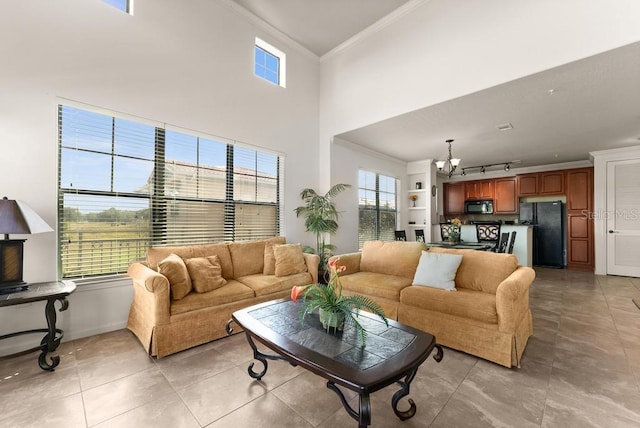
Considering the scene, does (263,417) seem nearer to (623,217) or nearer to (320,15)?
(320,15)

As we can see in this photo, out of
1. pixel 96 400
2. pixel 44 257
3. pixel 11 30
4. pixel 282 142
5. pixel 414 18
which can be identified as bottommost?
pixel 96 400

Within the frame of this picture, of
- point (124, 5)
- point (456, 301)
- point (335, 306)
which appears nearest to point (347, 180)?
point (456, 301)

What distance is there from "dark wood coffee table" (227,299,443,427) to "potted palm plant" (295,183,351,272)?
2.46 meters

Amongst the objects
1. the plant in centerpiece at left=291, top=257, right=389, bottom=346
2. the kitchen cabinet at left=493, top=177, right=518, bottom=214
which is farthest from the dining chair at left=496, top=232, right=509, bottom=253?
the plant in centerpiece at left=291, top=257, right=389, bottom=346

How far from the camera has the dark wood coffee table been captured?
49.3 inches

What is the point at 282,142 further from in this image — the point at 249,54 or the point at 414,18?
the point at 414,18

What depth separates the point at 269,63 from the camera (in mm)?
4465

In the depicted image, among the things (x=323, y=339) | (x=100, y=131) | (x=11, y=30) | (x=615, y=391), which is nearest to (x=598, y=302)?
(x=615, y=391)

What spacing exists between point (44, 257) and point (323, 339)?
110 inches

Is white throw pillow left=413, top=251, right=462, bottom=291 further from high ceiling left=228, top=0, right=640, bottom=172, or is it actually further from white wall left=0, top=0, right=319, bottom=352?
white wall left=0, top=0, right=319, bottom=352

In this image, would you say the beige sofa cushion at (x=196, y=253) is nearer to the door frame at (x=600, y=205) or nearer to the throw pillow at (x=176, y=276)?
the throw pillow at (x=176, y=276)

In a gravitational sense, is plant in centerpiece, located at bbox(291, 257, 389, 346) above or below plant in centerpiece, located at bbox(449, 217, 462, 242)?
below

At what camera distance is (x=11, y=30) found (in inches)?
93.8

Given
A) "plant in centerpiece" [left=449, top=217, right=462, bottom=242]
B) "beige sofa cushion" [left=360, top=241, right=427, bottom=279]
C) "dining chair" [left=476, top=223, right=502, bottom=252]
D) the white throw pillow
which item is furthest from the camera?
"dining chair" [left=476, top=223, right=502, bottom=252]
